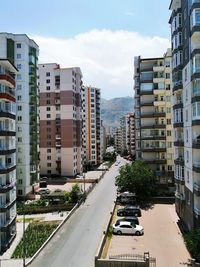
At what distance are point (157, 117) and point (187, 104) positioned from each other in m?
29.8

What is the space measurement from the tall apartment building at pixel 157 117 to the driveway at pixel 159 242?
18.4 metres

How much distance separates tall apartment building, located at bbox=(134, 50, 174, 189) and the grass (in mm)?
26759

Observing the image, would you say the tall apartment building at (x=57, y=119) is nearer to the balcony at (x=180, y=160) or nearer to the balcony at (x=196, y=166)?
the balcony at (x=180, y=160)

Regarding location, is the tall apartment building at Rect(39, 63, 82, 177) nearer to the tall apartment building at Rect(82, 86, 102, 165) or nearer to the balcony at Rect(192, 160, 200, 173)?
the tall apartment building at Rect(82, 86, 102, 165)

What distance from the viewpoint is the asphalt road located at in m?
35.4

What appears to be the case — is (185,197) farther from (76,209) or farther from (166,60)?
(166,60)

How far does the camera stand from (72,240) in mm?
42000

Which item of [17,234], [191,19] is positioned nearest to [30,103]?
[17,234]

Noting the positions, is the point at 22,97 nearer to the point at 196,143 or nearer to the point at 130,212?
the point at 130,212

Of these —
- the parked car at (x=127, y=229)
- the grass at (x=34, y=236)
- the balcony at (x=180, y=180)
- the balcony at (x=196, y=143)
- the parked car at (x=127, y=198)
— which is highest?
the balcony at (x=196, y=143)

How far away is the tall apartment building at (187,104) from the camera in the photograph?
36500 millimetres

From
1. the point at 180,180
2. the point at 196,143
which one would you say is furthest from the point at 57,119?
the point at 196,143

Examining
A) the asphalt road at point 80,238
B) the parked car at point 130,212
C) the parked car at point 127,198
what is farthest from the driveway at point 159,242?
the parked car at point 127,198

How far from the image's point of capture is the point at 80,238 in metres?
42.7
